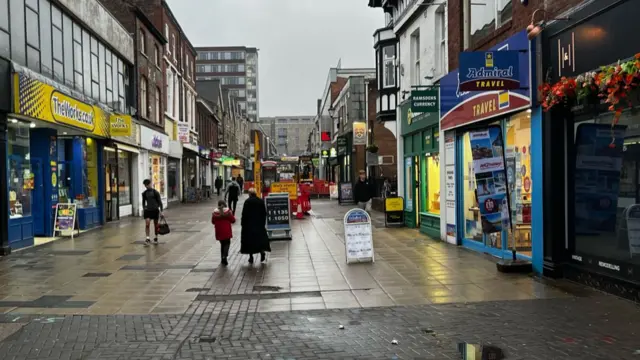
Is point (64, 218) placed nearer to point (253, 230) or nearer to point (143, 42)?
point (253, 230)

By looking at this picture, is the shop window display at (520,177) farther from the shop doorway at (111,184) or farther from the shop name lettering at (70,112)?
the shop doorway at (111,184)

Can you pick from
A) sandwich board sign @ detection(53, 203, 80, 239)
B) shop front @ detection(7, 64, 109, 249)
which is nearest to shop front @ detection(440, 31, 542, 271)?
shop front @ detection(7, 64, 109, 249)

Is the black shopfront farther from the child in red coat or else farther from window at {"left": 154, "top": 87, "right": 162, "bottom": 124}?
window at {"left": 154, "top": 87, "right": 162, "bottom": 124}

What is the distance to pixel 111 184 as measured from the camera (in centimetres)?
2089

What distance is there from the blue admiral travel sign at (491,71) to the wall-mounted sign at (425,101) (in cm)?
458

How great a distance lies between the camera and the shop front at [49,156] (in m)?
12.7

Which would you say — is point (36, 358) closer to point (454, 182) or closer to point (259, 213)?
point (259, 213)

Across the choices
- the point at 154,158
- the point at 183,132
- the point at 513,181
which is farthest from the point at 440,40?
the point at 183,132

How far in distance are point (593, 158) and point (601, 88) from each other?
157 centimetres

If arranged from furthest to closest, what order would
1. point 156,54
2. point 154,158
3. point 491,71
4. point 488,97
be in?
point 156,54 → point 154,158 → point 488,97 → point 491,71

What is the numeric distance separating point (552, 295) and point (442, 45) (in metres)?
9.31

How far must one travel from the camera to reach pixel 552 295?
7.78 metres

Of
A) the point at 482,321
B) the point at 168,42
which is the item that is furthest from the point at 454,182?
the point at 168,42

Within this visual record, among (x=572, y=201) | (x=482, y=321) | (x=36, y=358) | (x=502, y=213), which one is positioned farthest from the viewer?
(x=502, y=213)
